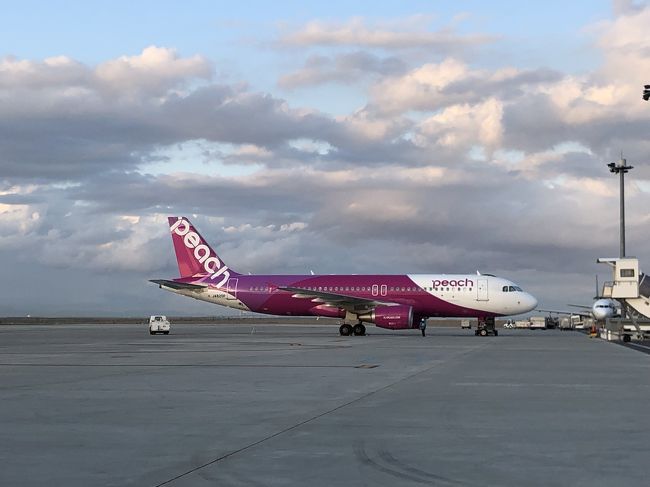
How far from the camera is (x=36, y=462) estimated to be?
9.24 meters

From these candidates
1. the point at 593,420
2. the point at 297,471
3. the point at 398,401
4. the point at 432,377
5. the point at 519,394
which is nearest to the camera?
the point at 297,471

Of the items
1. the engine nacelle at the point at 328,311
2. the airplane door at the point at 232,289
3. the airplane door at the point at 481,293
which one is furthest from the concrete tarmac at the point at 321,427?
the airplane door at the point at 232,289

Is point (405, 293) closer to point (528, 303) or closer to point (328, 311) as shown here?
point (328, 311)

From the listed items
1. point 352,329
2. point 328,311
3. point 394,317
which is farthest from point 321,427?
point 328,311

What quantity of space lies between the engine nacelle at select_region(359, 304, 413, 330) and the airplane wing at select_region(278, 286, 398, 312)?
65.5 inches

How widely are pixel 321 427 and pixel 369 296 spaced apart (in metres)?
48.9

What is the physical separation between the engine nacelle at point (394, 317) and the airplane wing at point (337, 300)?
1664 millimetres

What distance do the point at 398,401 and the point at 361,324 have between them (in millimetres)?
45849

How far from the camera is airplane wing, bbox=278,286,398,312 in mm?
59188

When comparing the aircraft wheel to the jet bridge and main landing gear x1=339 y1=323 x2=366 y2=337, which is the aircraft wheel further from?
the jet bridge

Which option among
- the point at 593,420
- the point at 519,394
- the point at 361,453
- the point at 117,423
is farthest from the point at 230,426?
the point at 519,394

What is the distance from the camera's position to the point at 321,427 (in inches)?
476

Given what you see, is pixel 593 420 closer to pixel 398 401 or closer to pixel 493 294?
pixel 398 401

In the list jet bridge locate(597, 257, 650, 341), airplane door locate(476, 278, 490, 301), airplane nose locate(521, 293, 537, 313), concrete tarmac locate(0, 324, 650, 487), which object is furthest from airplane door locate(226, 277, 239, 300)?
concrete tarmac locate(0, 324, 650, 487)
